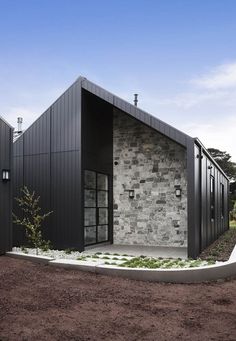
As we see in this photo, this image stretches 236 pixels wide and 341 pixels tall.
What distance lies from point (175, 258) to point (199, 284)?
7.29 feet

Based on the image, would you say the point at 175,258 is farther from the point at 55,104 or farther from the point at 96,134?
the point at 55,104

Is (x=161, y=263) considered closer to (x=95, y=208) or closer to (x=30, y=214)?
(x=95, y=208)

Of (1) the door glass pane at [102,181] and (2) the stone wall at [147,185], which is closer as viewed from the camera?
(2) the stone wall at [147,185]

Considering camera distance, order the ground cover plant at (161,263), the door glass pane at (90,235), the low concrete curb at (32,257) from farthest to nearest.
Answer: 1. the door glass pane at (90,235)
2. the low concrete curb at (32,257)
3. the ground cover plant at (161,263)

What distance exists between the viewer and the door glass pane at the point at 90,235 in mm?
10781

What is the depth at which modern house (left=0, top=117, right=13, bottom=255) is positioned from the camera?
8.88m

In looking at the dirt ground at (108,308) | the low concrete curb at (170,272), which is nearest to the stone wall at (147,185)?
the low concrete curb at (170,272)

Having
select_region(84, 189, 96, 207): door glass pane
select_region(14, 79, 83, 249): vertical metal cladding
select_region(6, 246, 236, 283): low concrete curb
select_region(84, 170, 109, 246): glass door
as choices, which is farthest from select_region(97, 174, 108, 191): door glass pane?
select_region(6, 246, 236, 283): low concrete curb

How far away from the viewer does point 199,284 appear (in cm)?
675

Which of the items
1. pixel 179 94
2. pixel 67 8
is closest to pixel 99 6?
pixel 67 8

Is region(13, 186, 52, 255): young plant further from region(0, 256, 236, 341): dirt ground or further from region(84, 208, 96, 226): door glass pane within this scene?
region(0, 256, 236, 341): dirt ground

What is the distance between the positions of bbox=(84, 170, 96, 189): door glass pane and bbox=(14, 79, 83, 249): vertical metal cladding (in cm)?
66

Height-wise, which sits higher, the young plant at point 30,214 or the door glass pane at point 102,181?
the door glass pane at point 102,181

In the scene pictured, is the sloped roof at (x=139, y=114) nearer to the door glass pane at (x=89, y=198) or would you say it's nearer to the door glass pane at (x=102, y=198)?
the door glass pane at (x=89, y=198)
